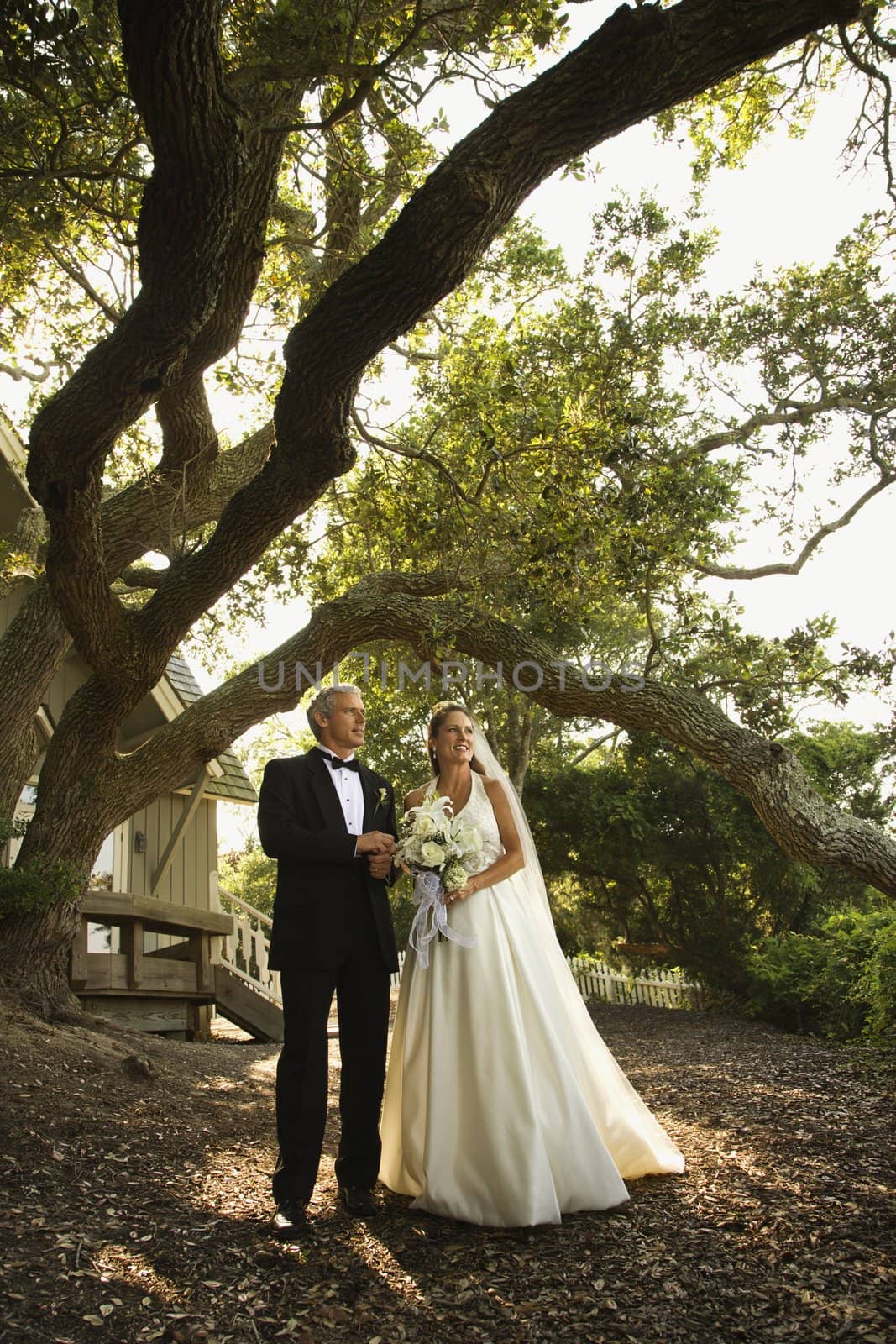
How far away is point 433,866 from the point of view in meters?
4.67

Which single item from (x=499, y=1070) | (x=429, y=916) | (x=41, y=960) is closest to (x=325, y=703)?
(x=429, y=916)

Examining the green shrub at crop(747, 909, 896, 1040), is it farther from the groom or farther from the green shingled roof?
the green shingled roof

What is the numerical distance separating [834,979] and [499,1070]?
8.29 meters

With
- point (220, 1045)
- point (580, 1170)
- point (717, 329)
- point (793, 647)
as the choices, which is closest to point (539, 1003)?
point (580, 1170)

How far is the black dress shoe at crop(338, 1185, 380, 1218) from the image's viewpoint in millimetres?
4250

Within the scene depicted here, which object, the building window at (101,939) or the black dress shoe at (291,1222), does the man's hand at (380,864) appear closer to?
the black dress shoe at (291,1222)

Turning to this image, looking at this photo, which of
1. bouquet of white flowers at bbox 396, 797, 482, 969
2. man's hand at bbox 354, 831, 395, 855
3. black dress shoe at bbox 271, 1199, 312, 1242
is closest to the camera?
black dress shoe at bbox 271, 1199, 312, 1242

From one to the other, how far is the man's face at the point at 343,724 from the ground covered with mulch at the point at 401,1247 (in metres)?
2.02

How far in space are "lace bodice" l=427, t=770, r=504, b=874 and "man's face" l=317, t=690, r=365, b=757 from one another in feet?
2.24

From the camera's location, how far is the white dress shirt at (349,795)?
4.74m

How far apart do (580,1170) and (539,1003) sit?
68 centimetres

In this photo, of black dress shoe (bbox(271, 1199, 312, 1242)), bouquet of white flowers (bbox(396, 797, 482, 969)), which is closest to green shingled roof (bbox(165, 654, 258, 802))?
bouquet of white flowers (bbox(396, 797, 482, 969))

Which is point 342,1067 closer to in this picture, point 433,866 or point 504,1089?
point 504,1089


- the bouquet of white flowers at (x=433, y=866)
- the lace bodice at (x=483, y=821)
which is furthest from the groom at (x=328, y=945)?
the lace bodice at (x=483, y=821)
